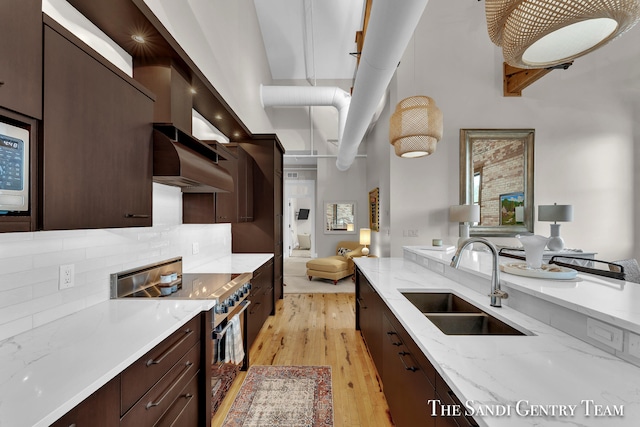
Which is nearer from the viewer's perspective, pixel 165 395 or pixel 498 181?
pixel 165 395

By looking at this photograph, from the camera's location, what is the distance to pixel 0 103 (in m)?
0.78

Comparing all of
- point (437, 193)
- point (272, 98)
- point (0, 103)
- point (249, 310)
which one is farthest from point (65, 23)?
point (437, 193)

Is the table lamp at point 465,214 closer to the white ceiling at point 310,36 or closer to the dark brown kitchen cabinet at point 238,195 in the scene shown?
the dark brown kitchen cabinet at point 238,195

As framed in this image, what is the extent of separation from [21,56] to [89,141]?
34 centimetres

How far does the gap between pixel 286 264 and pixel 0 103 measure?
7.54 metres

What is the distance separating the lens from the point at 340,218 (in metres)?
7.54

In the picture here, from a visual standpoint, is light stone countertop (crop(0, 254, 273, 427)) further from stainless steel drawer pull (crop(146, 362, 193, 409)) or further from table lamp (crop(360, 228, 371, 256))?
table lamp (crop(360, 228, 371, 256))

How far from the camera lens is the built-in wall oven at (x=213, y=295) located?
5.68ft

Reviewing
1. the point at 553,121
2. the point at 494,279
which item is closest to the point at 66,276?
the point at 494,279

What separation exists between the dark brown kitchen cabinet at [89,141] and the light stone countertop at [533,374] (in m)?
1.46

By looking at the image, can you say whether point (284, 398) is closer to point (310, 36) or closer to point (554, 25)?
point (554, 25)

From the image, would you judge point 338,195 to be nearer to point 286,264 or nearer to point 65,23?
point 286,264

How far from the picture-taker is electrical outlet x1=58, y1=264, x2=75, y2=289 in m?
1.35

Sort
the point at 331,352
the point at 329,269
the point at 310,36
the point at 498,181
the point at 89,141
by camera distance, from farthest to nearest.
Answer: the point at 329,269, the point at 310,36, the point at 498,181, the point at 331,352, the point at 89,141
